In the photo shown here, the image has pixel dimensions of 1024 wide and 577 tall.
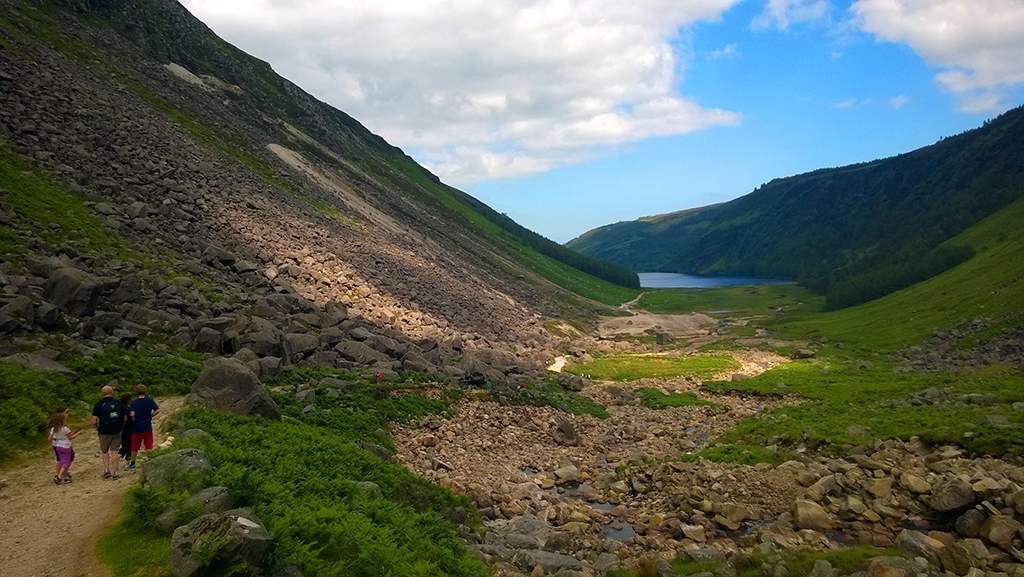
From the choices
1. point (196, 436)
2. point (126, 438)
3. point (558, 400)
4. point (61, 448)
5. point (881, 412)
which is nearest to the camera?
point (61, 448)

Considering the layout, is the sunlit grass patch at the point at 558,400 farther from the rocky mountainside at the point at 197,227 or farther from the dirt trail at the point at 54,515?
the dirt trail at the point at 54,515

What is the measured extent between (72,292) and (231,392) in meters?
9.46

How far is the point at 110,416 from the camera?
13203 mm

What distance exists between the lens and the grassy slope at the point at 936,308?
201 ft

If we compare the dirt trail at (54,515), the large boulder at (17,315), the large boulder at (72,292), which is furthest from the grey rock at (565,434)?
the large boulder at (17,315)

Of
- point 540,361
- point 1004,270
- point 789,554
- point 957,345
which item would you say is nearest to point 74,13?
point 540,361

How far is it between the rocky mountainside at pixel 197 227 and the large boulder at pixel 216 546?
15791mm

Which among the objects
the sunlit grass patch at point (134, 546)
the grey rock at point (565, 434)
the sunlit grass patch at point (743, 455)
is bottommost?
the grey rock at point (565, 434)

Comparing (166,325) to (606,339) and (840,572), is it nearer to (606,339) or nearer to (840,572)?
(840,572)

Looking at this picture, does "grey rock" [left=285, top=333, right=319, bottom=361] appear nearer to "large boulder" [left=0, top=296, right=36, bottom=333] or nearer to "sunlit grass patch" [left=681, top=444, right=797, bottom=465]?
"large boulder" [left=0, top=296, right=36, bottom=333]

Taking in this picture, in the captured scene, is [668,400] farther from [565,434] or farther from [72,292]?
[72,292]

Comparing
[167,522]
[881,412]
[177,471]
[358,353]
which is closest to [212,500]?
[167,522]

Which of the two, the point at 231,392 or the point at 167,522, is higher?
the point at 231,392

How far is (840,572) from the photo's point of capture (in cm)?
1386
